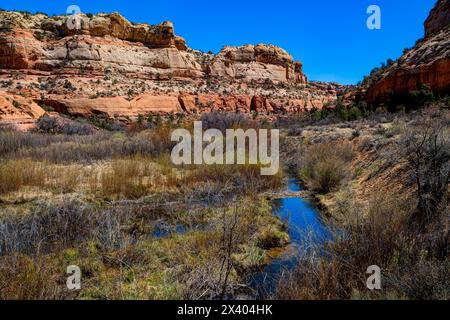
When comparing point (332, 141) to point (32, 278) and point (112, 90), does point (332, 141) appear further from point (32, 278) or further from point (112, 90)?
point (112, 90)

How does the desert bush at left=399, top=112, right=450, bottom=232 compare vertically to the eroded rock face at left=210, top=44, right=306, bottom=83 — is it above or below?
below

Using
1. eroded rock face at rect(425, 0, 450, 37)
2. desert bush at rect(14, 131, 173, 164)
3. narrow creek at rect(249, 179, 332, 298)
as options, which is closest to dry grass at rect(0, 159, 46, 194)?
desert bush at rect(14, 131, 173, 164)

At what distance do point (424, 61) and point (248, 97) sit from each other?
25773mm

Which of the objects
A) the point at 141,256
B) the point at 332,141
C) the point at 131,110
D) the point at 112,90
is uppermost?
the point at 112,90

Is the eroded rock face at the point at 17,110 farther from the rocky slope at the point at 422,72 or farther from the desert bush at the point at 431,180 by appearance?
the rocky slope at the point at 422,72

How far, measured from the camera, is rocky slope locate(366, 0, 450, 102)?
2570cm

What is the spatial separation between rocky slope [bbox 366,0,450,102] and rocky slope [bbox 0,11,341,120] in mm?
20187

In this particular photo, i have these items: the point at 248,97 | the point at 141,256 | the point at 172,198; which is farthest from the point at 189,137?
the point at 248,97

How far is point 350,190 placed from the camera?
30.2 ft

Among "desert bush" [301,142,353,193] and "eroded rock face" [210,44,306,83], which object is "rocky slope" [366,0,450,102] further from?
"eroded rock face" [210,44,306,83]

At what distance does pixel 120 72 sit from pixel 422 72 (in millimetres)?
35261

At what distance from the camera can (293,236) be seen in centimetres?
658

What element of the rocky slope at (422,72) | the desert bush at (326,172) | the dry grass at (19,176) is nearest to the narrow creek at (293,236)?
the desert bush at (326,172)

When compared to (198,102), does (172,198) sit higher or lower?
lower
